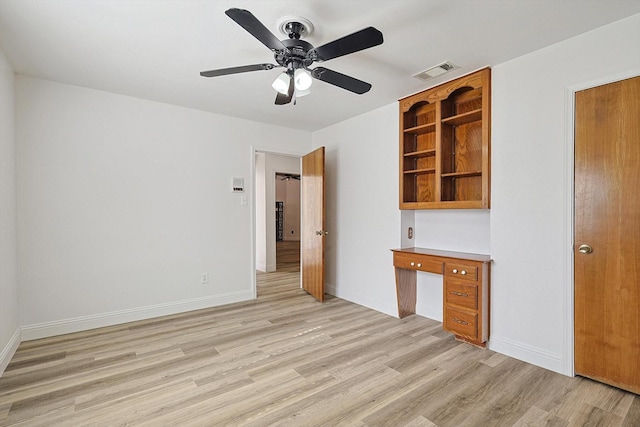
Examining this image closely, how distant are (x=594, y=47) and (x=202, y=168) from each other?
3872 millimetres

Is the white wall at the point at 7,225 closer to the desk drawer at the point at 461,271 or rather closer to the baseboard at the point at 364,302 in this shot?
the baseboard at the point at 364,302

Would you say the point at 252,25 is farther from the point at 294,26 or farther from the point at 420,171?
the point at 420,171

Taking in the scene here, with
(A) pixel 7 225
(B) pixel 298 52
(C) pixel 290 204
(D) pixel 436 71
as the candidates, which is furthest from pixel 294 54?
(C) pixel 290 204

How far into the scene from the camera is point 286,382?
2230 mm

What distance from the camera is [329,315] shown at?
3688 mm

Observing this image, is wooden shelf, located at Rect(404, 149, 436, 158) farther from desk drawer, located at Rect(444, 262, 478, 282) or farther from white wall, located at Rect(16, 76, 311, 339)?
white wall, located at Rect(16, 76, 311, 339)

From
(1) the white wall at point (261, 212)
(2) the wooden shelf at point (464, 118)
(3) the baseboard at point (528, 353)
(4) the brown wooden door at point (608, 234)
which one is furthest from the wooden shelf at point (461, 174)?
(1) the white wall at point (261, 212)

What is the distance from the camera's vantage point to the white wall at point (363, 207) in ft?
12.3

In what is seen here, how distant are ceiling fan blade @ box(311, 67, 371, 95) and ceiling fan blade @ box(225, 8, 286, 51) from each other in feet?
1.08

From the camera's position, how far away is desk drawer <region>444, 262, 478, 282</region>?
2744 mm

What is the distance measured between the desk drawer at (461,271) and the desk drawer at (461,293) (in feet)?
0.17

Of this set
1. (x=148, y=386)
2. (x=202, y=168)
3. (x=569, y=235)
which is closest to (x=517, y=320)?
(x=569, y=235)

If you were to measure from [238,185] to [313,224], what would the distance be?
116cm

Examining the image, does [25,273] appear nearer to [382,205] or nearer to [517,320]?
[382,205]
